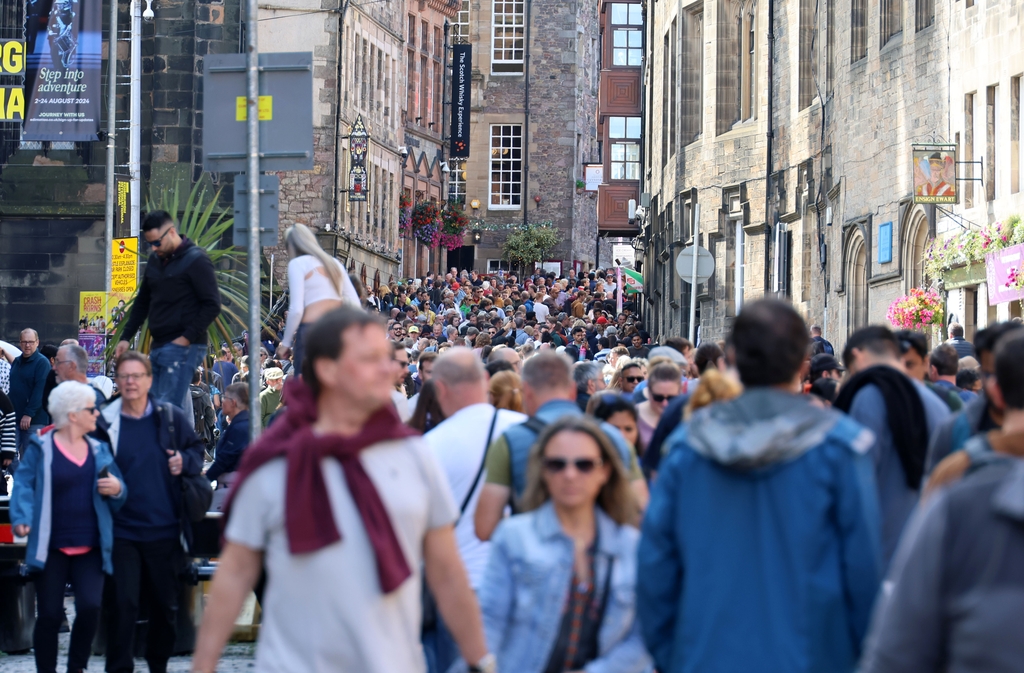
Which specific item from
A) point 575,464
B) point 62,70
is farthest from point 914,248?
point 575,464

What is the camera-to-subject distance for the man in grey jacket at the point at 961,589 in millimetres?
3240

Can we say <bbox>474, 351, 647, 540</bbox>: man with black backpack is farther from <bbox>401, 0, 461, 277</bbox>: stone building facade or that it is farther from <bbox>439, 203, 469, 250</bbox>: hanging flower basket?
<bbox>439, 203, 469, 250</bbox>: hanging flower basket

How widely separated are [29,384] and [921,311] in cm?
1215

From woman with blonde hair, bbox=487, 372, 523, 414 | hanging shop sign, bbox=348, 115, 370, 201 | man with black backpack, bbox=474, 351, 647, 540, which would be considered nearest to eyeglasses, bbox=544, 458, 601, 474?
man with black backpack, bbox=474, 351, 647, 540

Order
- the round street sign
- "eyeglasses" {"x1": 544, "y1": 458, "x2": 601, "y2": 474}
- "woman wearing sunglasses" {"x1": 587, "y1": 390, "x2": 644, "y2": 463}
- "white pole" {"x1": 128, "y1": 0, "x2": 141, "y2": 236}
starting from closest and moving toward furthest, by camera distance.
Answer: "eyeglasses" {"x1": 544, "y1": 458, "x2": 601, "y2": 474} → "woman wearing sunglasses" {"x1": 587, "y1": 390, "x2": 644, "y2": 463} → the round street sign → "white pole" {"x1": 128, "y1": 0, "x2": 141, "y2": 236}

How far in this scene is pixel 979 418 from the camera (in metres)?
5.82

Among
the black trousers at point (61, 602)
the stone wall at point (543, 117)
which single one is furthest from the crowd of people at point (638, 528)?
the stone wall at point (543, 117)

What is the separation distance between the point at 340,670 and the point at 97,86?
25573mm

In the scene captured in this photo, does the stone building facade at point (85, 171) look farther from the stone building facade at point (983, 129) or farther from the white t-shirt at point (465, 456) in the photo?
the white t-shirt at point (465, 456)

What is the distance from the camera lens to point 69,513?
870 centimetres

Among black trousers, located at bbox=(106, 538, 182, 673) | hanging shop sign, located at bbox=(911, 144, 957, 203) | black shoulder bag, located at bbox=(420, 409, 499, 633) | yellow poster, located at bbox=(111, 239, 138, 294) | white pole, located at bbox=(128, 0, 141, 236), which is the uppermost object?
white pole, located at bbox=(128, 0, 141, 236)

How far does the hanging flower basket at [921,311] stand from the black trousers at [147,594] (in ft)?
51.3

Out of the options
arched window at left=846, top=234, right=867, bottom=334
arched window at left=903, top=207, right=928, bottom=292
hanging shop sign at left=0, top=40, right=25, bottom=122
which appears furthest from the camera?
hanging shop sign at left=0, top=40, right=25, bottom=122

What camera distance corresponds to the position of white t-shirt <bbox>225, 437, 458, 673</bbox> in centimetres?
459
